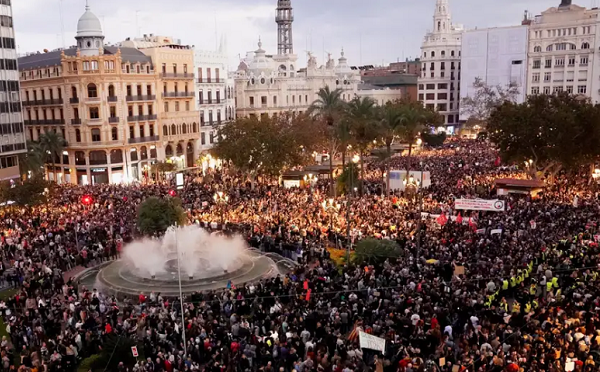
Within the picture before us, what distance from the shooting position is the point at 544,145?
42062 millimetres

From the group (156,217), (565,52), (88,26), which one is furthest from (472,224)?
(565,52)

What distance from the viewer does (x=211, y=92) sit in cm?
6881

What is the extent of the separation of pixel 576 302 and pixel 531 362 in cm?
409

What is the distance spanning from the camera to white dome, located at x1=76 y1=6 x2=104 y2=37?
183 ft

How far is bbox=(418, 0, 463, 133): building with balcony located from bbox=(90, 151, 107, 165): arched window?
64874mm

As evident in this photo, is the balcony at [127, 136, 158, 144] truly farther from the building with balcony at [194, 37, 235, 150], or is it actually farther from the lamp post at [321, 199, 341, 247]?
the lamp post at [321, 199, 341, 247]

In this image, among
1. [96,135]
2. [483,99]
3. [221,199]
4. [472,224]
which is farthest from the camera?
[483,99]

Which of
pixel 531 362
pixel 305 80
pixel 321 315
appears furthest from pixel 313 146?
pixel 531 362

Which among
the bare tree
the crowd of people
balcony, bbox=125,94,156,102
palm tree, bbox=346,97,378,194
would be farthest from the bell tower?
the crowd of people

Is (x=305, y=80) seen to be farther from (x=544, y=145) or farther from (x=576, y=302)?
(x=576, y=302)

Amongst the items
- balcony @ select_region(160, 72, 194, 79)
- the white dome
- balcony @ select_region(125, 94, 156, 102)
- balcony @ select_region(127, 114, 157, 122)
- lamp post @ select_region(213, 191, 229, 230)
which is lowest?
lamp post @ select_region(213, 191, 229, 230)

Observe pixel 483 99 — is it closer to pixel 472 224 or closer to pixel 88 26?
pixel 88 26

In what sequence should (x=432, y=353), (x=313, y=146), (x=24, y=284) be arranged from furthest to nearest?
(x=313, y=146), (x=24, y=284), (x=432, y=353)

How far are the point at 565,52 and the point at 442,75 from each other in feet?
74.0
